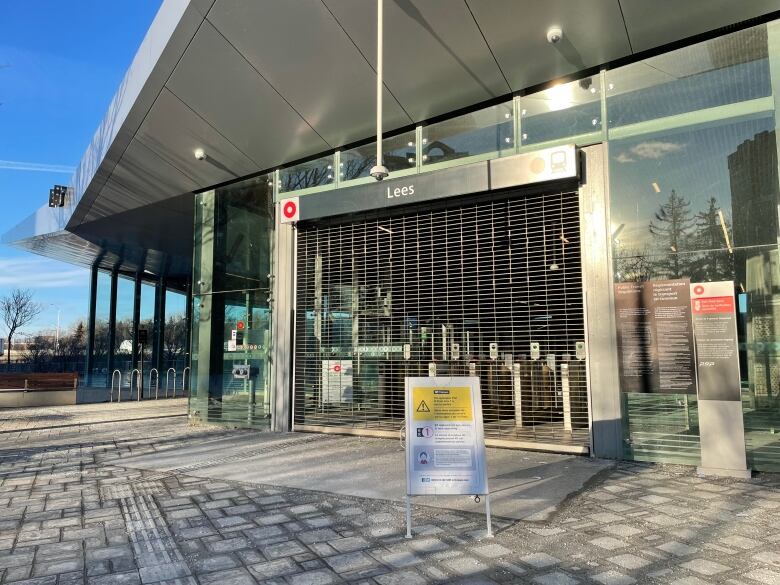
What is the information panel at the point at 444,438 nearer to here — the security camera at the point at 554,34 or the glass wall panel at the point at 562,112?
the glass wall panel at the point at 562,112

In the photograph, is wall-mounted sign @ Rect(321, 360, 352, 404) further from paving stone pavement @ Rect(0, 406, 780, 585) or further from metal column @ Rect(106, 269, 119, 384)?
Answer: metal column @ Rect(106, 269, 119, 384)

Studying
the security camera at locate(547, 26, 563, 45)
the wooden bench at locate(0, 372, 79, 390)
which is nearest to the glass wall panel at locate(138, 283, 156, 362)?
the wooden bench at locate(0, 372, 79, 390)

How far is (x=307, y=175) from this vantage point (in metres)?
10.6

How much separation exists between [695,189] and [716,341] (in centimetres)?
196

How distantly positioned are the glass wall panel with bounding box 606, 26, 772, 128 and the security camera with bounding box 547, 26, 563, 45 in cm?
105

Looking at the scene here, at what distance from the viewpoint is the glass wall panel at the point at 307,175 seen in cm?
1034

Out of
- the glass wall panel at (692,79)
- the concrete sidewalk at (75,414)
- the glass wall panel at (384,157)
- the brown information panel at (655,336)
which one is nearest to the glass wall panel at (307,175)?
the glass wall panel at (384,157)

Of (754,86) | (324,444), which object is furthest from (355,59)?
(324,444)

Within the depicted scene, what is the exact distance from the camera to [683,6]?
6488mm

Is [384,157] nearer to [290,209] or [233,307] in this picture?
[290,209]

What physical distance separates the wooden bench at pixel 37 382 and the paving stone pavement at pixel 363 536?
44.1ft

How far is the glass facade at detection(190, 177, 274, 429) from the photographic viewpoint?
1077cm

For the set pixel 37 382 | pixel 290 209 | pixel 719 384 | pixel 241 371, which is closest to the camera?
pixel 719 384

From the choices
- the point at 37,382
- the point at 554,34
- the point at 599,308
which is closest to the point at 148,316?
the point at 37,382
